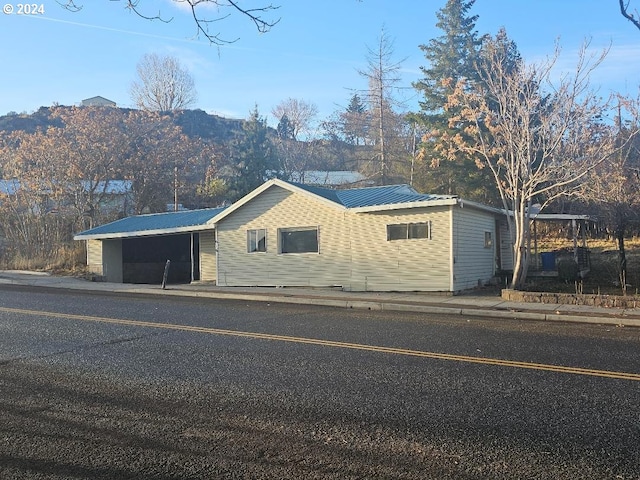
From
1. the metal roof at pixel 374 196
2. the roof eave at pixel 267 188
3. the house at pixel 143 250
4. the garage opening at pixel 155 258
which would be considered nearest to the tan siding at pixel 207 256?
the house at pixel 143 250

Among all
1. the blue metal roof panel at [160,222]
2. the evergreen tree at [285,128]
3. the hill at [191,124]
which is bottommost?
the blue metal roof panel at [160,222]

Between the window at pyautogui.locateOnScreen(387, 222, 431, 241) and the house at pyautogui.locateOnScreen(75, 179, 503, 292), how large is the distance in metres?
0.03

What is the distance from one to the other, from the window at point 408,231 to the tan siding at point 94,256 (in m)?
16.1

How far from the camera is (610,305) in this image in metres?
14.7

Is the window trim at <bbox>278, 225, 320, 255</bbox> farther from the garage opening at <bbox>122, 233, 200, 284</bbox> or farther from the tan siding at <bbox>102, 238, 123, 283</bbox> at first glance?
the tan siding at <bbox>102, 238, 123, 283</bbox>

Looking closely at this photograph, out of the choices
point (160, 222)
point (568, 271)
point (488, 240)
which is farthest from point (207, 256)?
point (568, 271)

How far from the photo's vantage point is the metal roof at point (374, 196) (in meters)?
19.7

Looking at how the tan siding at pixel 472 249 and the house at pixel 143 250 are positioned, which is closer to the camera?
the tan siding at pixel 472 249

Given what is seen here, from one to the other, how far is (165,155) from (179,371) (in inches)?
1502

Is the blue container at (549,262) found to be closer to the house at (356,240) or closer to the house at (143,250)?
the house at (356,240)

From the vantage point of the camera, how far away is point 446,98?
1473 inches

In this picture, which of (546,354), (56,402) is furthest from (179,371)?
(546,354)

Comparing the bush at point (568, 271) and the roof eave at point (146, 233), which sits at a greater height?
the roof eave at point (146, 233)

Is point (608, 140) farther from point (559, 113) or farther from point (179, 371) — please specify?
point (179, 371)
